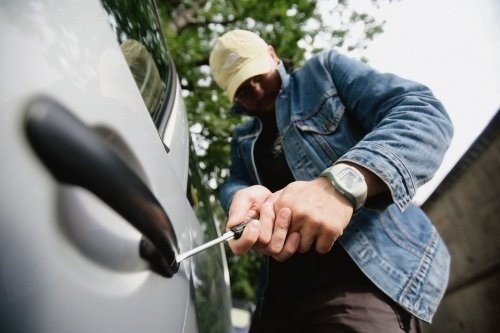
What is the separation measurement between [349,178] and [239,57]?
0.91m

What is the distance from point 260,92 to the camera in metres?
1.53

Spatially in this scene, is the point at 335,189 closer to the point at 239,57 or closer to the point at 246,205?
the point at 246,205

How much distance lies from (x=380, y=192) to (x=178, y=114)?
2.02ft

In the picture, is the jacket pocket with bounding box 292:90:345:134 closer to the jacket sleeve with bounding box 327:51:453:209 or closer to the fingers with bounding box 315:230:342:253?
the jacket sleeve with bounding box 327:51:453:209

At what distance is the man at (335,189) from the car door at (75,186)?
0.28 meters

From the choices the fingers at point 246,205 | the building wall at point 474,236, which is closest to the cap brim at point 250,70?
the fingers at point 246,205

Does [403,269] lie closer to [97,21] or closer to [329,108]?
[329,108]

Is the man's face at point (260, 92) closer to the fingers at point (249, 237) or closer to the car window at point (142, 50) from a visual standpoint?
the car window at point (142, 50)

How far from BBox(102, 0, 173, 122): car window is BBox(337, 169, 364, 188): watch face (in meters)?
0.45

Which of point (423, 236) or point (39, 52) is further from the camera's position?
point (423, 236)

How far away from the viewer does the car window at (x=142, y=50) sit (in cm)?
63

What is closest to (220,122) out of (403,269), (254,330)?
(254,330)

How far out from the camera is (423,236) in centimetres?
113

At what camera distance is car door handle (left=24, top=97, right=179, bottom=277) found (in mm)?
352
